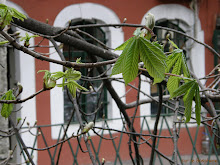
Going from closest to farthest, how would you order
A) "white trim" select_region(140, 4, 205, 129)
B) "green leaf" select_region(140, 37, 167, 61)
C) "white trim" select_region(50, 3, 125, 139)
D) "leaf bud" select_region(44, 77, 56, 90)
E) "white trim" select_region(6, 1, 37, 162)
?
"green leaf" select_region(140, 37, 167, 61) → "leaf bud" select_region(44, 77, 56, 90) → "white trim" select_region(6, 1, 37, 162) → "white trim" select_region(50, 3, 125, 139) → "white trim" select_region(140, 4, 205, 129)

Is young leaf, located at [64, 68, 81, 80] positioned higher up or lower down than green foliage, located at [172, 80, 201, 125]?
higher up

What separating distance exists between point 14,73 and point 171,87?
5436 mm

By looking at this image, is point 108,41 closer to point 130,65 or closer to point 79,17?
point 79,17

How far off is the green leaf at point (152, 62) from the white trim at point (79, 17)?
17.6ft

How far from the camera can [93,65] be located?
681 millimetres

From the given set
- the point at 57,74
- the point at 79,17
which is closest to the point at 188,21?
the point at 79,17

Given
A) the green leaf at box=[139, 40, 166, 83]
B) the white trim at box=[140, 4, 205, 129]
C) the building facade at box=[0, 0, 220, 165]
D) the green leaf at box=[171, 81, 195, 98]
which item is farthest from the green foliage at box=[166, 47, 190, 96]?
the white trim at box=[140, 4, 205, 129]

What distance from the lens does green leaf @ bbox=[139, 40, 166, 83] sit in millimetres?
670

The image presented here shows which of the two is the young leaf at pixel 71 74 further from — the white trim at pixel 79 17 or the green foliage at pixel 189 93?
the white trim at pixel 79 17

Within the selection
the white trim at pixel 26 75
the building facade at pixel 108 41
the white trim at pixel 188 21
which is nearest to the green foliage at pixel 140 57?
the building facade at pixel 108 41

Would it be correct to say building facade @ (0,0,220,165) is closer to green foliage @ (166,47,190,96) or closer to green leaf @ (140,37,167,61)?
green foliage @ (166,47,190,96)

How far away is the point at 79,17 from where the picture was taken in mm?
6352

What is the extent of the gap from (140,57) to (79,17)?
227 inches

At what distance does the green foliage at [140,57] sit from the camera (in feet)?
2.20
